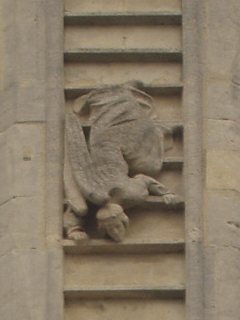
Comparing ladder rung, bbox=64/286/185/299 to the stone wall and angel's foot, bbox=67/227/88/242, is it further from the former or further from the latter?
angel's foot, bbox=67/227/88/242

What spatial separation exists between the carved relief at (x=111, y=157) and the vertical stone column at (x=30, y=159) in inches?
3.6

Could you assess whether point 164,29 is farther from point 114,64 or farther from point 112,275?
point 112,275

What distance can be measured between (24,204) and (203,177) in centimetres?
89

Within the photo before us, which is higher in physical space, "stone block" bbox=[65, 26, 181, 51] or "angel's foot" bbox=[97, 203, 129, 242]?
"stone block" bbox=[65, 26, 181, 51]

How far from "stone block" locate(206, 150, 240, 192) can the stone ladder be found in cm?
15

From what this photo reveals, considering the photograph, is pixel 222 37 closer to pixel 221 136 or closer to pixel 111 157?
pixel 221 136

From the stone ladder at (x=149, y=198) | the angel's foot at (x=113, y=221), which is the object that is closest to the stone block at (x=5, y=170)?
the stone ladder at (x=149, y=198)

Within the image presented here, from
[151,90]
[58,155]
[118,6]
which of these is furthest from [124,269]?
[118,6]

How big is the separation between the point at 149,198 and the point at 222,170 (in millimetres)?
397

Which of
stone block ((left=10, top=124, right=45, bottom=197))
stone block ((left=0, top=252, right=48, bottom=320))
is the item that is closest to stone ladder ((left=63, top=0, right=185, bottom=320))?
stone block ((left=0, top=252, right=48, bottom=320))

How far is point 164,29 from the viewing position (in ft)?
54.6

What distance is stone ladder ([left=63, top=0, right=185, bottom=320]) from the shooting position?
52.3 ft

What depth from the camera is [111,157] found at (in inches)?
634

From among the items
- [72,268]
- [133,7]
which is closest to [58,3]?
[133,7]
